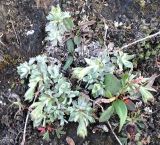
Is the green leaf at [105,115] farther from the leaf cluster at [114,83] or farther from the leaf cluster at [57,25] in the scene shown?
the leaf cluster at [57,25]

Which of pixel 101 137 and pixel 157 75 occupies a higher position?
pixel 157 75

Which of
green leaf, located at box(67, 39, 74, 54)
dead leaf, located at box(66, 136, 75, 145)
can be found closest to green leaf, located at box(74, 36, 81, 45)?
green leaf, located at box(67, 39, 74, 54)

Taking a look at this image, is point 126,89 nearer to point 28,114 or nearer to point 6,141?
point 28,114

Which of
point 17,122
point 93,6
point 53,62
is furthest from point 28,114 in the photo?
point 93,6

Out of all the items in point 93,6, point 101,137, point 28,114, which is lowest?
point 101,137

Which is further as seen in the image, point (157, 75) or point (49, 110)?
point (157, 75)

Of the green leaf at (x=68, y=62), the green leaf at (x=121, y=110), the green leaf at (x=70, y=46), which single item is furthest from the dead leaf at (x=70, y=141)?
the green leaf at (x=70, y=46)

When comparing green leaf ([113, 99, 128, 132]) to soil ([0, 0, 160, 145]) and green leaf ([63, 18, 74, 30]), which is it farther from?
green leaf ([63, 18, 74, 30])
